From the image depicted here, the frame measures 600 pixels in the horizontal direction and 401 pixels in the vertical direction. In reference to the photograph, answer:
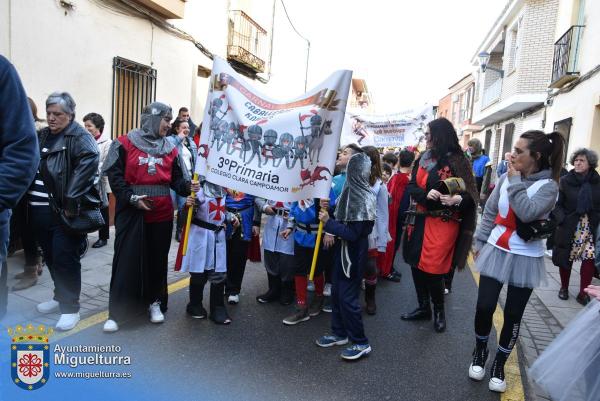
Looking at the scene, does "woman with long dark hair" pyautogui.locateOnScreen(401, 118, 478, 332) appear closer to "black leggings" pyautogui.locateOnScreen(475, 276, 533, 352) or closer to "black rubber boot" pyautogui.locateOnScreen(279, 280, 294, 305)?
"black leggings" pyautogui.locateOnScreen(475, 276, 533, 352)

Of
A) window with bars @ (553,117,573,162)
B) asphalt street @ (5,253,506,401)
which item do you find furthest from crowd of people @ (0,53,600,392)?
window with bars @ (553,117,573,162)

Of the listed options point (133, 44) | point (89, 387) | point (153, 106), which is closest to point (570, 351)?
point (89, 387)

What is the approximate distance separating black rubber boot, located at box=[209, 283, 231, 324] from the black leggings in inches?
88.6

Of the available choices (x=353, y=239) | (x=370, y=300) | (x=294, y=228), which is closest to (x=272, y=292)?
(x=294, y=228)

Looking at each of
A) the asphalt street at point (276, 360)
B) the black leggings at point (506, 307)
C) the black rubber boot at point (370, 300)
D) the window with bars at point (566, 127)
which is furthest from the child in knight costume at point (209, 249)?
the window with bars at point (566, 127)

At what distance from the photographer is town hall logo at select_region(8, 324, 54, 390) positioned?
2.46 m

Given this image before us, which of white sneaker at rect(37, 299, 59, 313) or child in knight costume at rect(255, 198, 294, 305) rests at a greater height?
child in knight costume at rect(255, 198, 294, 305)

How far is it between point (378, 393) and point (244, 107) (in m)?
2.51

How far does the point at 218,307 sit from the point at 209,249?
581mm

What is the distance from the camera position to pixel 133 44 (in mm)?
8602

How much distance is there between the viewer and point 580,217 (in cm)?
550

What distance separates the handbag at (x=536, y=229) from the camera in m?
3.16

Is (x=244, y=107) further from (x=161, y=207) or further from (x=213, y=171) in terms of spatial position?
(x=161, y=207)

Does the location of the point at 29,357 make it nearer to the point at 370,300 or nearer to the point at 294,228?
the point at 294,228
